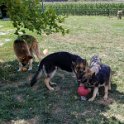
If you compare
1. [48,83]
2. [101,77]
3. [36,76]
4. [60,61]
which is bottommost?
[48,83]

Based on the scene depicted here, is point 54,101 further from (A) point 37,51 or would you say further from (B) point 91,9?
(B) point 91,9

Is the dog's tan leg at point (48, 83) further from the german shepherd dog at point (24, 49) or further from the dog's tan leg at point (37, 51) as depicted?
the dog's tan leg at point (37, 51)

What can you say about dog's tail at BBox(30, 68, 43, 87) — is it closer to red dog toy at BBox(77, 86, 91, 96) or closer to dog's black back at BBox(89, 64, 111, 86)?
red dog toy at BBox(77, 86, 91, 96)

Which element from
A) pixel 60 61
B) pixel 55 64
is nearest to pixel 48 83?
pixel 55 64

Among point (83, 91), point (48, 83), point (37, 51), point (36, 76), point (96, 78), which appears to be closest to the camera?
point (96, 78)

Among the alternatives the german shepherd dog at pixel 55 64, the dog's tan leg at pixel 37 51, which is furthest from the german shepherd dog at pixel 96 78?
the dog's tan leg at pixel 37 51

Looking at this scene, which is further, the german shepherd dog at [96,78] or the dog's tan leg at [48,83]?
the dog's tan leg at [48,83]

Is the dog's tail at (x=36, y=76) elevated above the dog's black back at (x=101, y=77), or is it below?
below

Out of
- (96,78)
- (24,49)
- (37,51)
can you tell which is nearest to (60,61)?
(96,78)

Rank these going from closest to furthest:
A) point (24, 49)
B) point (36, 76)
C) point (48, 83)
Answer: point (36, 76) < point (48, 83) < point (24, 49)

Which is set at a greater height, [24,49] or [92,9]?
[24,49]

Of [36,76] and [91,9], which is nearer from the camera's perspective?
[36,76]

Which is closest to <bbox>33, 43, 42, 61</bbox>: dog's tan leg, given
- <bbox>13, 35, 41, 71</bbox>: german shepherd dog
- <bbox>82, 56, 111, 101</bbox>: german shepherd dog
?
<bbox>13, 35, 41, 71</bbox>: german shepherd dog

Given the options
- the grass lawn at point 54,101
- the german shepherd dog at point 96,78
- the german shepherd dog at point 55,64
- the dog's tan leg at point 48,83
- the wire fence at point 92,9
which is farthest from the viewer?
the wire fence at point 92,9
